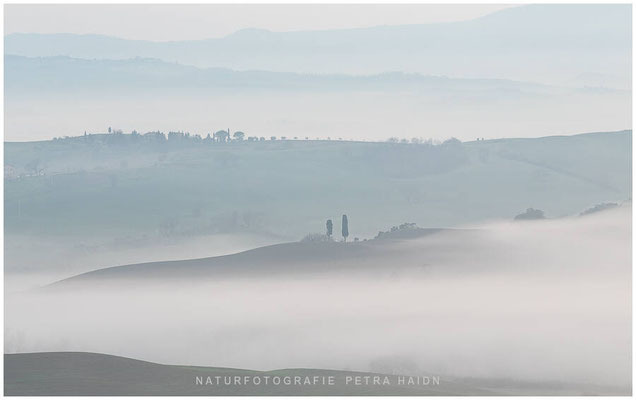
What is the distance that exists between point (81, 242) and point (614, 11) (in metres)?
11.4

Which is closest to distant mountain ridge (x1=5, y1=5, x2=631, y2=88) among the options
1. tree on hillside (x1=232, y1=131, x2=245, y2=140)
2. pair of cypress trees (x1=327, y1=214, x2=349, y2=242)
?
tree on hillside (x1=232, y1=131, x2=245, y2=140)

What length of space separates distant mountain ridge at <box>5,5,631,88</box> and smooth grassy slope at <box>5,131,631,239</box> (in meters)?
1.58

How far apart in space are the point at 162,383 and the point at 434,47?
8666mm

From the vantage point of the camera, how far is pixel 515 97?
35469 mm

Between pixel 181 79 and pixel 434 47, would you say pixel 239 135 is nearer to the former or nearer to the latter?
pixel 181 79

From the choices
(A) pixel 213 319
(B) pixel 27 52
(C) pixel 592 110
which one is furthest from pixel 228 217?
(C) pixel 592 110

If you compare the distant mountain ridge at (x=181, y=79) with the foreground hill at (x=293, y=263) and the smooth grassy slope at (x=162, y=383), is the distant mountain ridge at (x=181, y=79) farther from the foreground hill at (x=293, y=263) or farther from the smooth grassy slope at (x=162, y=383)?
the smooth grassy slope at (x=162, y=383)

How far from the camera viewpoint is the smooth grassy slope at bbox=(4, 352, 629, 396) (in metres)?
32.3

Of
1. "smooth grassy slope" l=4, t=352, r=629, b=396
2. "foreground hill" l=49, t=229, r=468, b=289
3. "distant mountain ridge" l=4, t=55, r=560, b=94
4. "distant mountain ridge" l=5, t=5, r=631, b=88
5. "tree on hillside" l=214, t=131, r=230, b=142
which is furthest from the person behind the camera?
"tree on hillside" l=214, t=131, r=230, b=142

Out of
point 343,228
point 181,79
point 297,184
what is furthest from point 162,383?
point 181,79

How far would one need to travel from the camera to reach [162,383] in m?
32.5

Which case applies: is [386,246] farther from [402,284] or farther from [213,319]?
[213,319]

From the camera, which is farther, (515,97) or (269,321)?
(515,97)

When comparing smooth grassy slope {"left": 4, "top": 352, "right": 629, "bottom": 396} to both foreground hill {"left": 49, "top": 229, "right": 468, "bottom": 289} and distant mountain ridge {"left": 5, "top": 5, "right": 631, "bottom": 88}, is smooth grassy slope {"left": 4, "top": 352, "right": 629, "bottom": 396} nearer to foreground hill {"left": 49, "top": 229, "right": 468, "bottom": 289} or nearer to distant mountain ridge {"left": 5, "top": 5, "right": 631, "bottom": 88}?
foreground hill {"left": 49, "top": 229, "right": 468, "bottom": 289}
